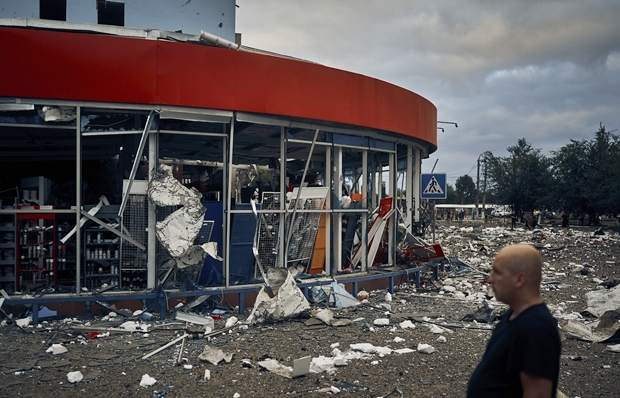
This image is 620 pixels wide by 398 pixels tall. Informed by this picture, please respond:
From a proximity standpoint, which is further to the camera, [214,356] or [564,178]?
[564,178]

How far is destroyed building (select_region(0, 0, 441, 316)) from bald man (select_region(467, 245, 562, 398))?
6.51m

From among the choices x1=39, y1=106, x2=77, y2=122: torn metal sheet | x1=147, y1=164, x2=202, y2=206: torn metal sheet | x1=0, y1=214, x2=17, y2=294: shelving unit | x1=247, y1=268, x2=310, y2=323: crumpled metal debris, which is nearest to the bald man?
x1=247, y1=268, x2=310, y2=323: crumpled metal debris

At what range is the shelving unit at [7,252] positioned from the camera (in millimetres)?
8469

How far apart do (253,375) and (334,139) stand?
5758 millimetres

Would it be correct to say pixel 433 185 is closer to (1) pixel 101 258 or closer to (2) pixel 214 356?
(1) pixel 101 258

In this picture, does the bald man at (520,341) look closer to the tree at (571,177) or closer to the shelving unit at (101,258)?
the shelving unit at (101,258)

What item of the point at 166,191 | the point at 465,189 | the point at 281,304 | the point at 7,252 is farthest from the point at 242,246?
the point at 465,189

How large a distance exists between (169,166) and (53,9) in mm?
7191

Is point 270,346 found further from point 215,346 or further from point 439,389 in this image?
point 439,389

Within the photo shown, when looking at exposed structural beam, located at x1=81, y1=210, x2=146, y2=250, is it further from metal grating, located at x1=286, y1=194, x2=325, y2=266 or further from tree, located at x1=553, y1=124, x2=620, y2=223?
tree, located at x1=553, y1=124, x2=620, y2=223

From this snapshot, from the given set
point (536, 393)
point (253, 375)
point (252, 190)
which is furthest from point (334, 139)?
point (536, 393)

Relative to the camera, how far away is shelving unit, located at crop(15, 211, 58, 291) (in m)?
8.55

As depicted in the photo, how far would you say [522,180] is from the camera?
5288 cm

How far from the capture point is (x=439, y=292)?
37.7 feet
